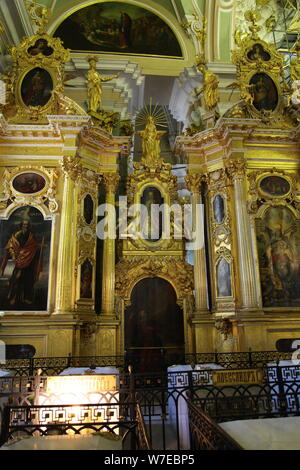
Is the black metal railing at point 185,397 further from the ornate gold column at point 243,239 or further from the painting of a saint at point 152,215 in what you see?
the painting of a saint at point 152,215

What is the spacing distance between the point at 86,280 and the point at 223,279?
424 centimetres

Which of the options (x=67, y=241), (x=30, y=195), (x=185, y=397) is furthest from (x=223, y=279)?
Answer: (x=185, y=397)

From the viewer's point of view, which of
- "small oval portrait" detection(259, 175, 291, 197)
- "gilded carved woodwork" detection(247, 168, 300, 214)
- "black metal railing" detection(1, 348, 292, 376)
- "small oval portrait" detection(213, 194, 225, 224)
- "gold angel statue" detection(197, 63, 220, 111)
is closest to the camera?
"black metal railing" detection(1, 348, 292, 376)

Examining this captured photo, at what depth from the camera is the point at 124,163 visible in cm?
1440

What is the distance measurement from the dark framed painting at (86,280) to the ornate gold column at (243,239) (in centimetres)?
458

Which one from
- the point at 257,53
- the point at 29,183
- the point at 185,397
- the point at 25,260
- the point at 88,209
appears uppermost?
the point at 257,53

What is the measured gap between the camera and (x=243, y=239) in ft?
37.9

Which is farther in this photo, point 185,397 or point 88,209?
point 88,209

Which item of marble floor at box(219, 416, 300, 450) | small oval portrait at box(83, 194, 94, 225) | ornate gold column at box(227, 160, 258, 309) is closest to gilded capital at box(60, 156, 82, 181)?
small oval portrait at box(83, 194, 94, 225)

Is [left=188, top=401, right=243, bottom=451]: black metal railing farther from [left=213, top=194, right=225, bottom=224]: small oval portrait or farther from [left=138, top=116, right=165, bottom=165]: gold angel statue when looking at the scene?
[left=138, top=116, right=165, bottom=165]: gold angel statue

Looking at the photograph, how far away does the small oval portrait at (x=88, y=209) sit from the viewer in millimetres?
11859

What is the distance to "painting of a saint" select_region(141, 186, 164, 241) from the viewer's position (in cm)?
1259

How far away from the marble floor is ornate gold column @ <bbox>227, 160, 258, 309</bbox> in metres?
7.36

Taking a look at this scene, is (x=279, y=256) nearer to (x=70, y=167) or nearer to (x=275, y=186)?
(x=275, y=186)
